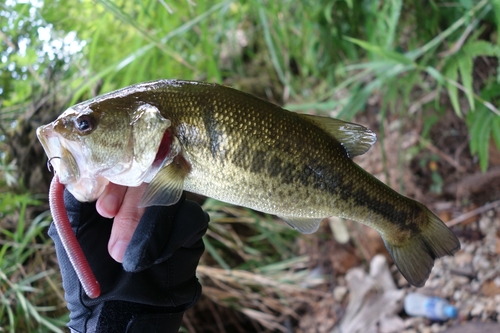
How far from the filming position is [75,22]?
2205 millimetres

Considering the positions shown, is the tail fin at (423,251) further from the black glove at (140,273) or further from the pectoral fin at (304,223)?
the black glove at (140,273)

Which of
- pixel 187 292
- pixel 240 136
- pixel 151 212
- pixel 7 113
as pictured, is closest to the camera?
pixel 240 136

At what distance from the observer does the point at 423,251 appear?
1.17 meters

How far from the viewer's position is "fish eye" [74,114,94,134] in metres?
1.00

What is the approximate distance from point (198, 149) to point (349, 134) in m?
0.42

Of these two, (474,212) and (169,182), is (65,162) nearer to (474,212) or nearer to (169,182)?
(169,182)

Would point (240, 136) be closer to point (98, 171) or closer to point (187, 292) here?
point (98, 171)

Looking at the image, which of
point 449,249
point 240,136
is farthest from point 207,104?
point 449,249

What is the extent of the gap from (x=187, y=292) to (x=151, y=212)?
0.32 meters

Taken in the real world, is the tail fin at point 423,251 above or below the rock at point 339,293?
above

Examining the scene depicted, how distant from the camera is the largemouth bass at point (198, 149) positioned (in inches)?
39.6

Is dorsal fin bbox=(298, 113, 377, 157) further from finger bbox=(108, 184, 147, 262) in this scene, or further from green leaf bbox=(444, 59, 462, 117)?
green leaf bbox=(444, 59, 462, 117)

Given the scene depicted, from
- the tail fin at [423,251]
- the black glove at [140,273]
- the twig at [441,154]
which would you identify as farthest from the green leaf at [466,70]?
the black glove at [140,273]

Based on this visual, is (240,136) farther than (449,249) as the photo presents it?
No
